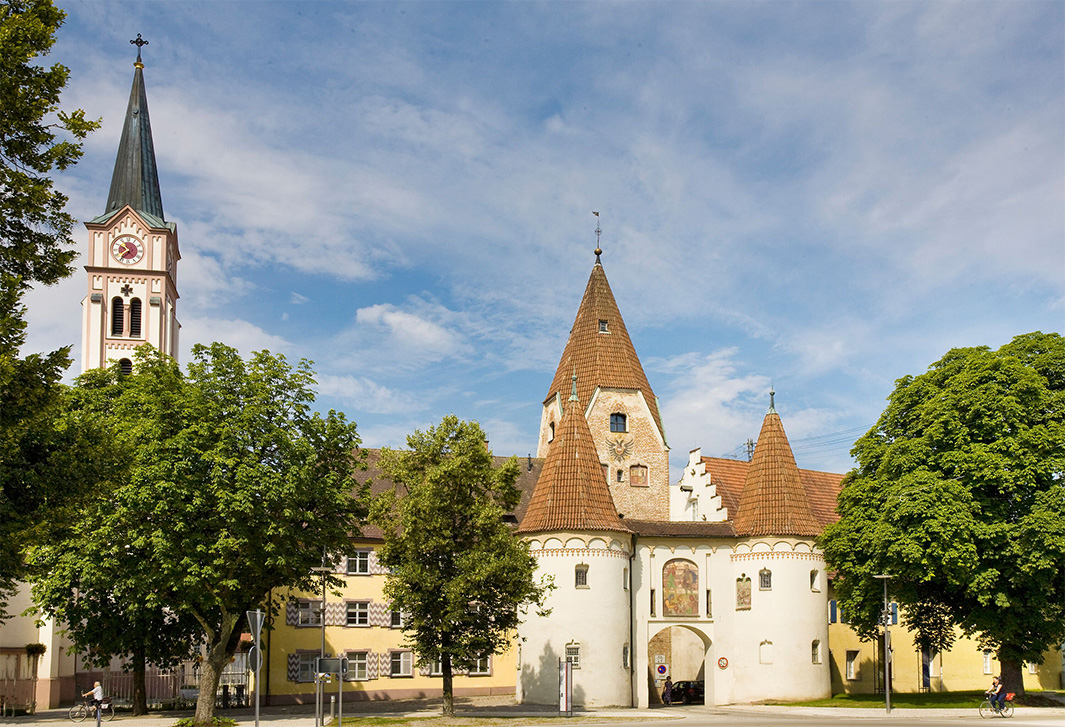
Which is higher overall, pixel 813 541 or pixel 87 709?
pixel 813 541

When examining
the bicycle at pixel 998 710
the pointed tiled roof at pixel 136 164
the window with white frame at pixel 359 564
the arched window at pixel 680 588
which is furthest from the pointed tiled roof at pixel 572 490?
the pointed tiled roof at pixel 136 164

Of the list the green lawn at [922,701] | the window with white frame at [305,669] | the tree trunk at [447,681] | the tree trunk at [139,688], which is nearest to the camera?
Answer: the tree trunk at [447,681]

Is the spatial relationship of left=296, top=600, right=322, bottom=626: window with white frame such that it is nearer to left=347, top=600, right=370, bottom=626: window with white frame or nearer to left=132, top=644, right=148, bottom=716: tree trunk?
left=347, top=600, right=370, bottom=626: window with white frame

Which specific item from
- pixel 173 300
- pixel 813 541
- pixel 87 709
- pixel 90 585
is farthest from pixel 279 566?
pixel 173 300

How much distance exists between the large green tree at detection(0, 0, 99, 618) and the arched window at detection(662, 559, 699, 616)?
31.0 meters

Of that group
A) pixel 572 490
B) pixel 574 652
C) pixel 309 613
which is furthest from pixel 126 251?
pixel 574 652

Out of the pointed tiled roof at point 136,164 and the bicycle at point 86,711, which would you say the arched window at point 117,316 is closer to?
the pointed tiled roof at point 136,164

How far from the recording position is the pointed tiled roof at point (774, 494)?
4425cm

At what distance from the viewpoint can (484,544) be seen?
3272 cm

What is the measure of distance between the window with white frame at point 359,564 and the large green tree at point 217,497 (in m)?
12.4

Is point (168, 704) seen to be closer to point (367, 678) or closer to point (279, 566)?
point (367, 678)

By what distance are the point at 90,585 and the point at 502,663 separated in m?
22.3

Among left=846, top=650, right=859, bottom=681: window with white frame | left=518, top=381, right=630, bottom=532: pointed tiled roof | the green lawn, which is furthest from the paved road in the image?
left=846, top=650, right=859, bottom=681: window with white frame

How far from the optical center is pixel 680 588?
4475 cm
